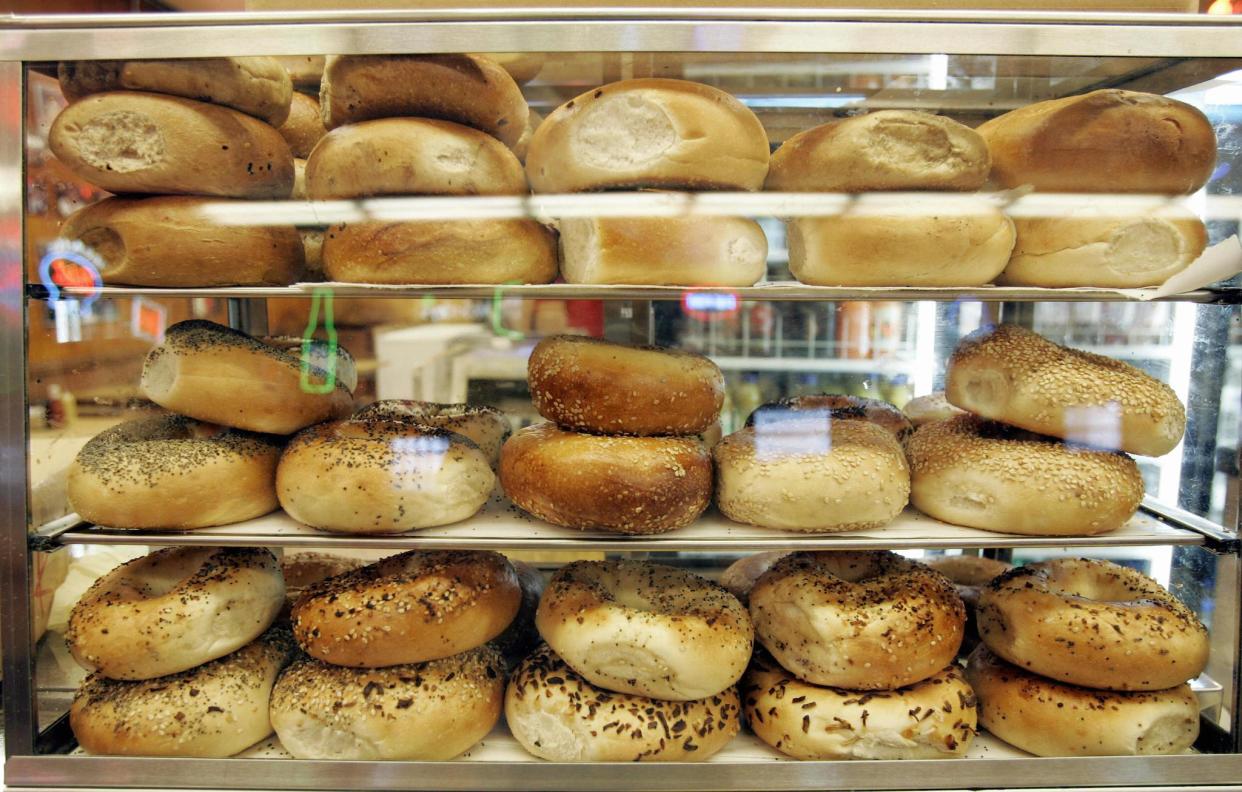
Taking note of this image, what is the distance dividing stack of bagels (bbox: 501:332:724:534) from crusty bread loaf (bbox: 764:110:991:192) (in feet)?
2.10

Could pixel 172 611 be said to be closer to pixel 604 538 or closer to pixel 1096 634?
pixel 604 538

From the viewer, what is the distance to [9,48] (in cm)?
186

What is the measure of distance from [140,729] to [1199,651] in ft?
9.63

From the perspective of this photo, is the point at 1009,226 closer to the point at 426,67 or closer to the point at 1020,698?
the point at 1020,698

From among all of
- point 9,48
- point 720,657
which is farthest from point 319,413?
point 720,657

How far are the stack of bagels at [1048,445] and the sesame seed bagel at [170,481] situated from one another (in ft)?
6.43

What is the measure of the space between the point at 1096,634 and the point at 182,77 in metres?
2.95

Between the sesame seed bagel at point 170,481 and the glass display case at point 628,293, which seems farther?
the sesame seed bagel at point 170,481

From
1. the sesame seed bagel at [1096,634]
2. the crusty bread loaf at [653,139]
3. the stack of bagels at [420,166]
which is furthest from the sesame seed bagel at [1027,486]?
the stack of bagels at [420,166]

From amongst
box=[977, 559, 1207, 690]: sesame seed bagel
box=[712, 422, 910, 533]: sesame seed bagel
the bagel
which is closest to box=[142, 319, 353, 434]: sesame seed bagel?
box=[712, 422, 910, 533]: sesame seed bagel

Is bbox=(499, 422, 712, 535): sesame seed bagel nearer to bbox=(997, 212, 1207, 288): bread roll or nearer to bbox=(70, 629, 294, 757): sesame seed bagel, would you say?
bbox=(70, 629, 294, 757): sesame seed bagel

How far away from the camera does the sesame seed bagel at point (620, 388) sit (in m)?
2.05

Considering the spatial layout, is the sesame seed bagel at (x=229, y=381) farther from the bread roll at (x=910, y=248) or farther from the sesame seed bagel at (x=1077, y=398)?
the sesame seed bagel at (x=1077, y=398)

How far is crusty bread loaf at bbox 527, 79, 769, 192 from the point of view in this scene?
1.93 metres
